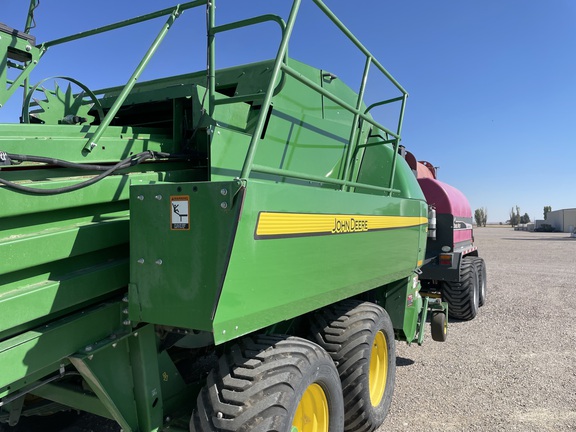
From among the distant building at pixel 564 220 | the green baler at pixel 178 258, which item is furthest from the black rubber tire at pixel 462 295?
the distant building at pixel 564 220

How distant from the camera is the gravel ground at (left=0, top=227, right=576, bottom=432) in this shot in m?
3.63

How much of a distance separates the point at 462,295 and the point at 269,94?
588cm

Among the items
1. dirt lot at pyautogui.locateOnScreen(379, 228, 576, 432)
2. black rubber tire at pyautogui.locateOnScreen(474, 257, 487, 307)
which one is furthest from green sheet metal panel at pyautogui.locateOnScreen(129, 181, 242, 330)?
black rubber tire at pyautogui.locateOnScreen(474, 257, 487, 307)

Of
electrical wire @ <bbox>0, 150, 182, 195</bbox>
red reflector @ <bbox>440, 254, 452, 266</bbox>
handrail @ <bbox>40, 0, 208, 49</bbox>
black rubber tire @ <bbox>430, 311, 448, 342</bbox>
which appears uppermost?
handrail @ <bbox>40, 0, 208, 49</bbox>

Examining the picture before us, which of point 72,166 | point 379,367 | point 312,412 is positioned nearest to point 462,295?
point 379,367

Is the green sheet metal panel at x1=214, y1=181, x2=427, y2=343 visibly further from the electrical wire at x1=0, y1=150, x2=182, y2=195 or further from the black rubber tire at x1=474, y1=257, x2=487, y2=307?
the black rubber tire at x1=474, y1=257, x2=487, y2=307

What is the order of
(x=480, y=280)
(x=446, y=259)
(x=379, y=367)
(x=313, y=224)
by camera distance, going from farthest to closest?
1. (x=480, y=280)
2. (x=446, y=259)
3. (x=379, y=367)
4. (x=313, y=224)

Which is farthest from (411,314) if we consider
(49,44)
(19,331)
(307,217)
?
(49,44)

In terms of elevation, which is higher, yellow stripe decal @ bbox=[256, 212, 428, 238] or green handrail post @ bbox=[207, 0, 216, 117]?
green handrail post @ bbox=[207, 0, 216, 117]

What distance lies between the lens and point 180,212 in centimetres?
188

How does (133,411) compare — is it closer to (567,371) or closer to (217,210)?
(217,210)

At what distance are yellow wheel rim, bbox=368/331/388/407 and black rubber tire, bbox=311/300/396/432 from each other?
24cm

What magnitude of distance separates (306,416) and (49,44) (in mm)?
3074

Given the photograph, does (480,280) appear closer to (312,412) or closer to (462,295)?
(462,295)
